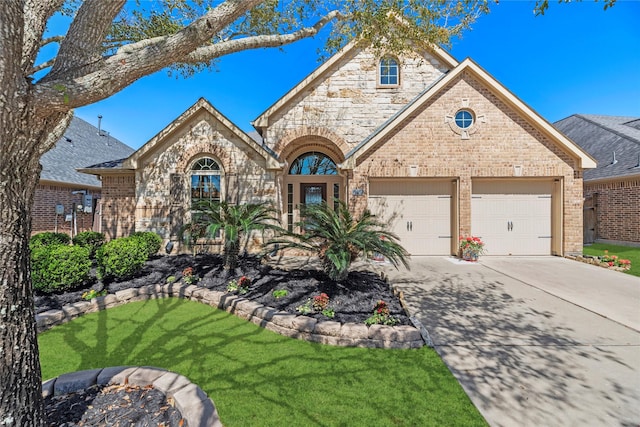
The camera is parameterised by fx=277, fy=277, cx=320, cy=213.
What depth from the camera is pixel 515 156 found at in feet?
32.4

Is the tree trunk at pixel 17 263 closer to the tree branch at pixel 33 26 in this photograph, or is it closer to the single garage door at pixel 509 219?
the tree branch at pixel 33 26

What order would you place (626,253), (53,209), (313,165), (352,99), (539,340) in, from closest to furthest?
1. (539,340)
2. (626,253)
3. (352,99)
4. (313,165)
5. (53,209)

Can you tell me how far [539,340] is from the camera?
4.09 metres

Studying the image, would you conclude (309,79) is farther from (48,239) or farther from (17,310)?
(17,310)

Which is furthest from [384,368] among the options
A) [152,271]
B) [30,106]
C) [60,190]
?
[60,190]

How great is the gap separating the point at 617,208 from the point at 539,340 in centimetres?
1435

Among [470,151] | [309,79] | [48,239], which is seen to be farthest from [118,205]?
[470,151]

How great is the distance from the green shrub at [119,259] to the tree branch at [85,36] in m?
5.08

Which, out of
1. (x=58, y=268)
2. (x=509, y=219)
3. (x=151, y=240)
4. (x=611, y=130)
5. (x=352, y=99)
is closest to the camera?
(x=58, y=268)

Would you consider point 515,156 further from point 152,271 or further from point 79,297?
point 79,297

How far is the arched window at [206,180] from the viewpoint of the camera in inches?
393

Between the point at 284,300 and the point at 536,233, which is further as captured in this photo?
the point at 536,233

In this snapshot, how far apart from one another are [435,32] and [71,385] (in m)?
10.0

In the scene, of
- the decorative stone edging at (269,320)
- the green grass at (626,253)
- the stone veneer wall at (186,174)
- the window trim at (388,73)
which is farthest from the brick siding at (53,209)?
the green grass at (626,253)
